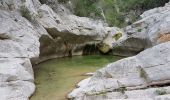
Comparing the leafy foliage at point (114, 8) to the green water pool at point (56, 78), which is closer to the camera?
the green water pool at point (56, 78)

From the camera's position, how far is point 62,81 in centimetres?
1526

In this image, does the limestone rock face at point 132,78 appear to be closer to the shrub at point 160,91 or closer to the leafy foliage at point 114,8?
the shrub at point 160,91

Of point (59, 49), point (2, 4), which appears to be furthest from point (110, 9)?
point (2, 4)

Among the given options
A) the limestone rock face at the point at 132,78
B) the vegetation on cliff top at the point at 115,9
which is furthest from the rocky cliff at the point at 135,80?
the vegetation on cliff top at the point at 115,9

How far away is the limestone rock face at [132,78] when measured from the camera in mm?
10773

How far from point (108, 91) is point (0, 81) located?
12.8ft

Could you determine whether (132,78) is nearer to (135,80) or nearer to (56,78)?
(135,80)

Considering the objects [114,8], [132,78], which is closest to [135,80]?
[132,78]

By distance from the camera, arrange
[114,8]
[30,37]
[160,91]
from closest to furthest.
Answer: [160,91] < [30,37] < [114,8]

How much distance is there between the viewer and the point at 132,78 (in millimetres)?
11469

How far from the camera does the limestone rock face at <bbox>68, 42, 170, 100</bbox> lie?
10773 mm

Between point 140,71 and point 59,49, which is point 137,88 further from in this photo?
point 59,49

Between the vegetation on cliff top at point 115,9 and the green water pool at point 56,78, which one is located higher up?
the vegetation on cliff top at point 115,9

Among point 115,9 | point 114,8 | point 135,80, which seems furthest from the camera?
point 114,8
